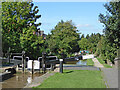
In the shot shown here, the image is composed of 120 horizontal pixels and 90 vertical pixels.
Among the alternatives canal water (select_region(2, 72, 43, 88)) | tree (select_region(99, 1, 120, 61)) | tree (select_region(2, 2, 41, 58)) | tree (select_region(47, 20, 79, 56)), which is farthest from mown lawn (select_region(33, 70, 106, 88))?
tree (select_region(47, 20, 79, 56))

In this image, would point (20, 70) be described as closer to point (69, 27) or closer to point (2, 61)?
point (2, 61)

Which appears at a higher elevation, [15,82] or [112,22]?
[112,22]

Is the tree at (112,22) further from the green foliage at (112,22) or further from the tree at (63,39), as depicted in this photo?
the tree at (63,39)

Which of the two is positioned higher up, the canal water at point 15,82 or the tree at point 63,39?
the tree at point 63,39

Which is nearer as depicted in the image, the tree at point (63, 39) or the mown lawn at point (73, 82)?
the mown lawn at point (73, 82)

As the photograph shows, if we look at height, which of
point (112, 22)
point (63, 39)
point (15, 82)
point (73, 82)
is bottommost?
point (15, 82)

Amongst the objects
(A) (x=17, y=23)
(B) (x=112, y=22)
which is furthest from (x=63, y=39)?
(B) (x=112, y=22)

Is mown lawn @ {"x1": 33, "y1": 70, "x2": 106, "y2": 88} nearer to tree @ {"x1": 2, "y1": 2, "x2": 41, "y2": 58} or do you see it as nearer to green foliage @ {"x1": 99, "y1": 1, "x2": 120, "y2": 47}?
green foliage @ {"x1": 99, "y1": 1, "x2": 120, "y2": 47}

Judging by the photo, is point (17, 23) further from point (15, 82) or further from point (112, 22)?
point (112, 22)

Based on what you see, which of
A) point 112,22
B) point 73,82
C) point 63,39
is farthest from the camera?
point 63,39

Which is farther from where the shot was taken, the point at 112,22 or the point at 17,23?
the point at 17,23

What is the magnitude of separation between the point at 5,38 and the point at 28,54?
13.6 ft

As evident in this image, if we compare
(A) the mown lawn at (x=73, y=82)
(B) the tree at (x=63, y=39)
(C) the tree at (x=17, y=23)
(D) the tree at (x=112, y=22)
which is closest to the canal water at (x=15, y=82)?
(A) the mown lawn at (x=73, y=82)

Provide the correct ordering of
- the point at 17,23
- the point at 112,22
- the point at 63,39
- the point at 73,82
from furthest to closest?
the point at 63,39 → the point at 17,23 → the point at 112,22 → the point at 73,82
